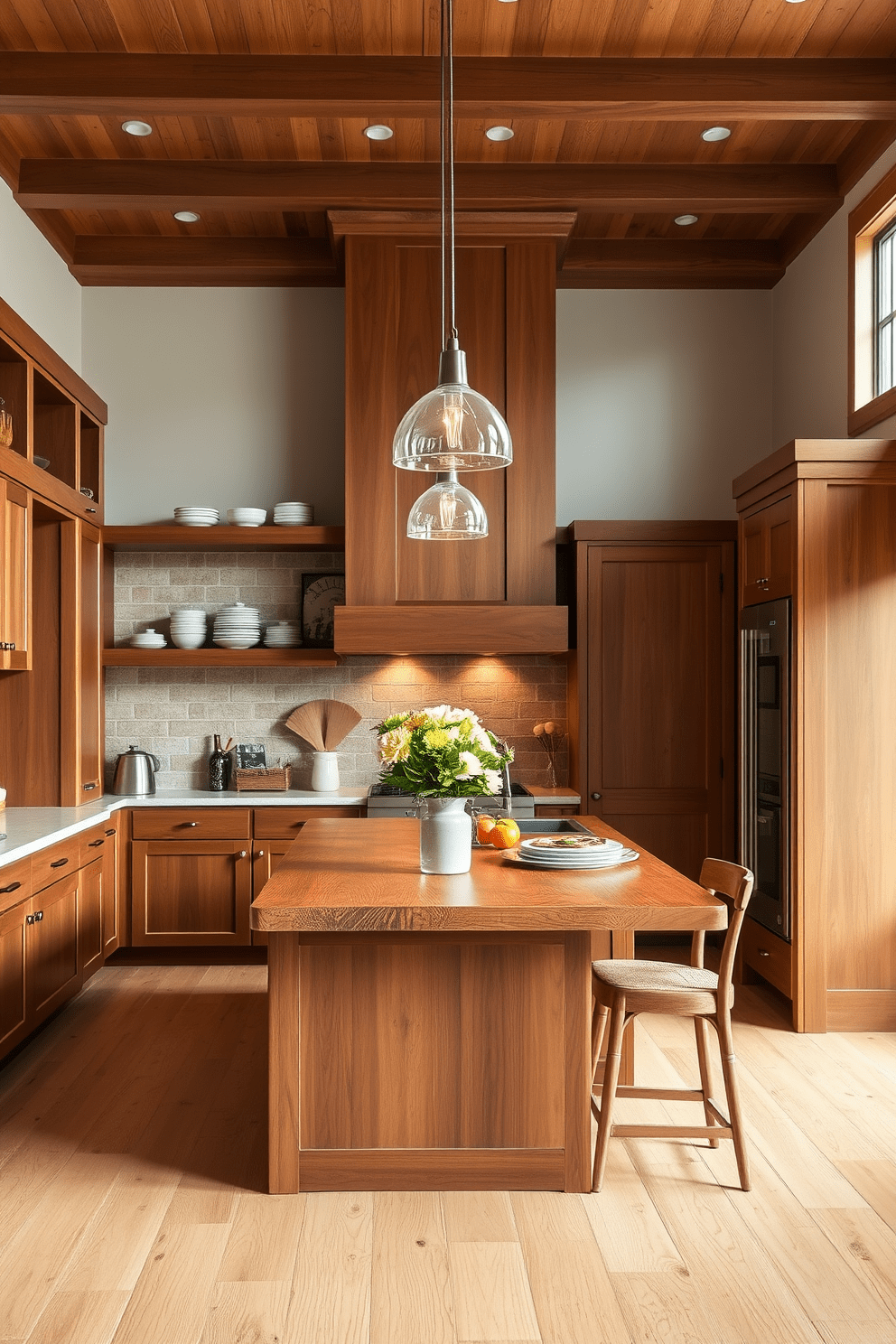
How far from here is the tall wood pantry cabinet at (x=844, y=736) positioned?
412cm

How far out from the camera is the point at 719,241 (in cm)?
555

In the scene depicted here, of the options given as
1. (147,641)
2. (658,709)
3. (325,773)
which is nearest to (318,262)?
(147,641)

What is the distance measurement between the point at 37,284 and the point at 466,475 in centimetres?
217

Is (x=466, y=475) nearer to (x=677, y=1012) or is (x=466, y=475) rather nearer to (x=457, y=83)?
(x=457, y=83)

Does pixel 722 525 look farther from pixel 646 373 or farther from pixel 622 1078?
pixel 622 1078

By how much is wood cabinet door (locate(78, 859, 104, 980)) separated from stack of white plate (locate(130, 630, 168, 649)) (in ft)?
3.96

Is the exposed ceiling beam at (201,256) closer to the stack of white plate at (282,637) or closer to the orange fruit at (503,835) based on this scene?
the stack of white plate at (282,637)

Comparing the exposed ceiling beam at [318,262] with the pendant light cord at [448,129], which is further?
the exposed ceiling beam at [318,262]

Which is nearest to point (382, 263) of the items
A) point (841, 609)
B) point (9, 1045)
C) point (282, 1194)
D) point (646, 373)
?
point (646, 373)

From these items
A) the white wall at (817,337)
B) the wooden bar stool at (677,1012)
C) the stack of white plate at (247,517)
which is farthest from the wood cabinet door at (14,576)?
the white wall at (817,337)

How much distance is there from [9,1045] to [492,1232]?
6.15 feet

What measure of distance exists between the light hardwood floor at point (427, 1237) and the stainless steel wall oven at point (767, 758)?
0.86 m

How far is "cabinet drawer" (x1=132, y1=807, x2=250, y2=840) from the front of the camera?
5102 millimetres

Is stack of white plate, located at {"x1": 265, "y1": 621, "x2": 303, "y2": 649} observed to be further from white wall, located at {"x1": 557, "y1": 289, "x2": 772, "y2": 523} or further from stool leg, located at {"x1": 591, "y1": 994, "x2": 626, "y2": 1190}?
stool leg, located at {"x1": 591, "y1": 994, "x2": 626, "y2": 1190}
